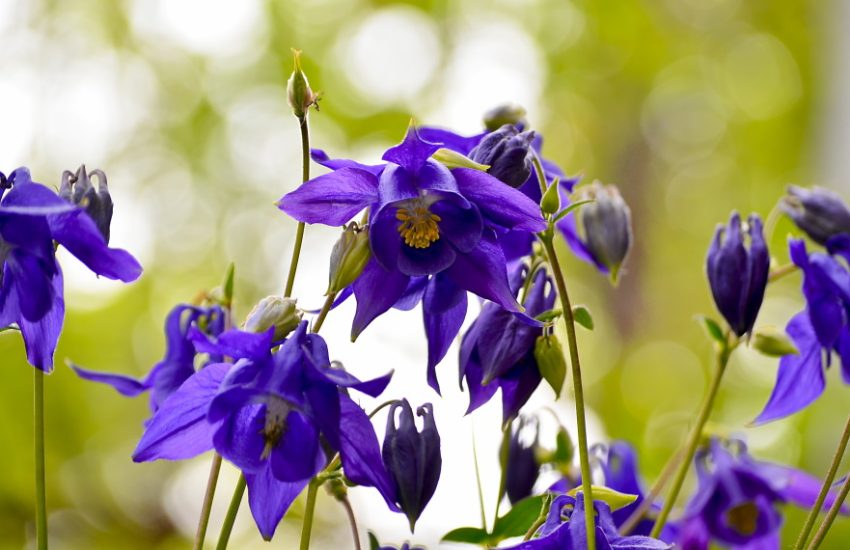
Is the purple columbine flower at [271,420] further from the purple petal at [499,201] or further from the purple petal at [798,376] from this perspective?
the purple petal at [798,376]

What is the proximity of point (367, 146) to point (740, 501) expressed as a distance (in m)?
4.12

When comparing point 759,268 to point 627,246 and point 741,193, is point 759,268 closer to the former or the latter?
point 627,246

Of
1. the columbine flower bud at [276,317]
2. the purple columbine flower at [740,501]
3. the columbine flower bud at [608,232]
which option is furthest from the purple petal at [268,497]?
the purple columbine flower at [740,501]

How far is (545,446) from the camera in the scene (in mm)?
902

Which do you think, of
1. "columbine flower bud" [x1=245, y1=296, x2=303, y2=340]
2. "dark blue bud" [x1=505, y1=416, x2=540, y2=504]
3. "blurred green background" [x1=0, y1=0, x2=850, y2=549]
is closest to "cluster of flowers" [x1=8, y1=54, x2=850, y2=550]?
"columbine flower bud" [x1=245, y1=296, x2=303, y2=340]

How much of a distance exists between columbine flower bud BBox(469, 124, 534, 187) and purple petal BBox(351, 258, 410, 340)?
9cm

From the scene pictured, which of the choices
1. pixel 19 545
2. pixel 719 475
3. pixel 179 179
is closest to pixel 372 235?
pixel 719 475

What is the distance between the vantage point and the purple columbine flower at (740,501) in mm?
913

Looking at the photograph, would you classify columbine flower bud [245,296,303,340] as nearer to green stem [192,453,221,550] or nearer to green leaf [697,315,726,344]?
green stem [192,453,221,550]

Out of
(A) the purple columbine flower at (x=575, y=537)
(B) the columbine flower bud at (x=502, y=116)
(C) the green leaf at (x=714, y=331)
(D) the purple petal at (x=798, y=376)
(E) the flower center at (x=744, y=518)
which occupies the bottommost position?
(E) the flower center at (x=744, y=518)

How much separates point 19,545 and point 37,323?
3038 mm

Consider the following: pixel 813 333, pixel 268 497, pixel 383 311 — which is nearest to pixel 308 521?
pixel 268 497

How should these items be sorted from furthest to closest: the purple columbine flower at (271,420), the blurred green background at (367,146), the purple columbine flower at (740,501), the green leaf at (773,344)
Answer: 1. the blurred green background at (367,146)
2. the purple columbine flower at (740,501)
3. the green leaf at (773,344)
4. the purple columbine flower at (271,420)

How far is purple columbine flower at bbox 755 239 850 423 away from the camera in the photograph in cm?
75
